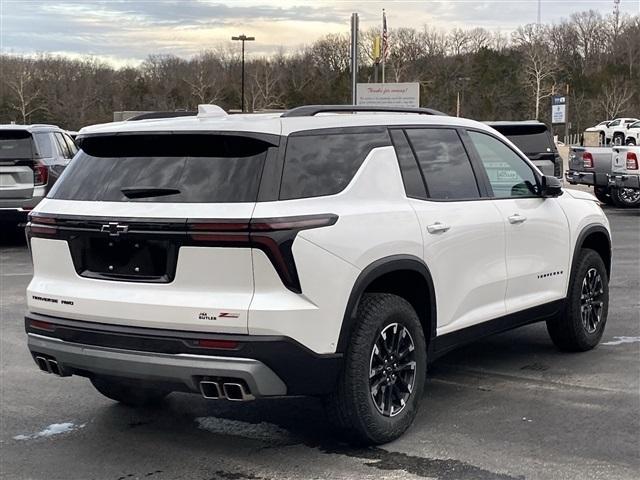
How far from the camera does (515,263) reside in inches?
219

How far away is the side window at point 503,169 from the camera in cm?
556

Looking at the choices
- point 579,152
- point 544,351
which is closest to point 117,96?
point 579,152

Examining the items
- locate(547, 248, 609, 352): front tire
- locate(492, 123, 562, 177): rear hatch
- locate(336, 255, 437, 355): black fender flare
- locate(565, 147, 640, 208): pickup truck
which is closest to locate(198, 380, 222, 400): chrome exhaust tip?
locate(336, 255, 437, 355): black fender flare

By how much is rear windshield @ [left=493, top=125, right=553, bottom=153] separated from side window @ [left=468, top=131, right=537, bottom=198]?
34.0 feet

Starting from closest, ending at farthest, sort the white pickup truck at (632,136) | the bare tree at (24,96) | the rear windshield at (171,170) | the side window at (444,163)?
the rear windshield at (171,170)
the side window at (444,163)
the white pickup truck at (632,136)
the bare tree at (24,96)

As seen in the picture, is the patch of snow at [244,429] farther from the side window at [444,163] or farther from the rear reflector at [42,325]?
the side window at [444,163]

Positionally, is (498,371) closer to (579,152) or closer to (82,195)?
(82,195)

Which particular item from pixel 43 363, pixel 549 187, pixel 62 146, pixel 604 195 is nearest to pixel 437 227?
pixel 549 187

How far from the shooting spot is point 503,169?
5.77 metres

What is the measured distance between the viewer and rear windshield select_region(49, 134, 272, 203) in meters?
4.02

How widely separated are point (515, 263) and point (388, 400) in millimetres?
1566

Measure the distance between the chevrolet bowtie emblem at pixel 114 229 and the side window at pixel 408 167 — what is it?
1583mm

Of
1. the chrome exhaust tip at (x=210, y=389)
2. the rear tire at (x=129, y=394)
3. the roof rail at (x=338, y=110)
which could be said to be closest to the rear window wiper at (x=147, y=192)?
the roof rail at (x=338, y=110)

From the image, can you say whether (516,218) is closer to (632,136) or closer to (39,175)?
(39,175)
